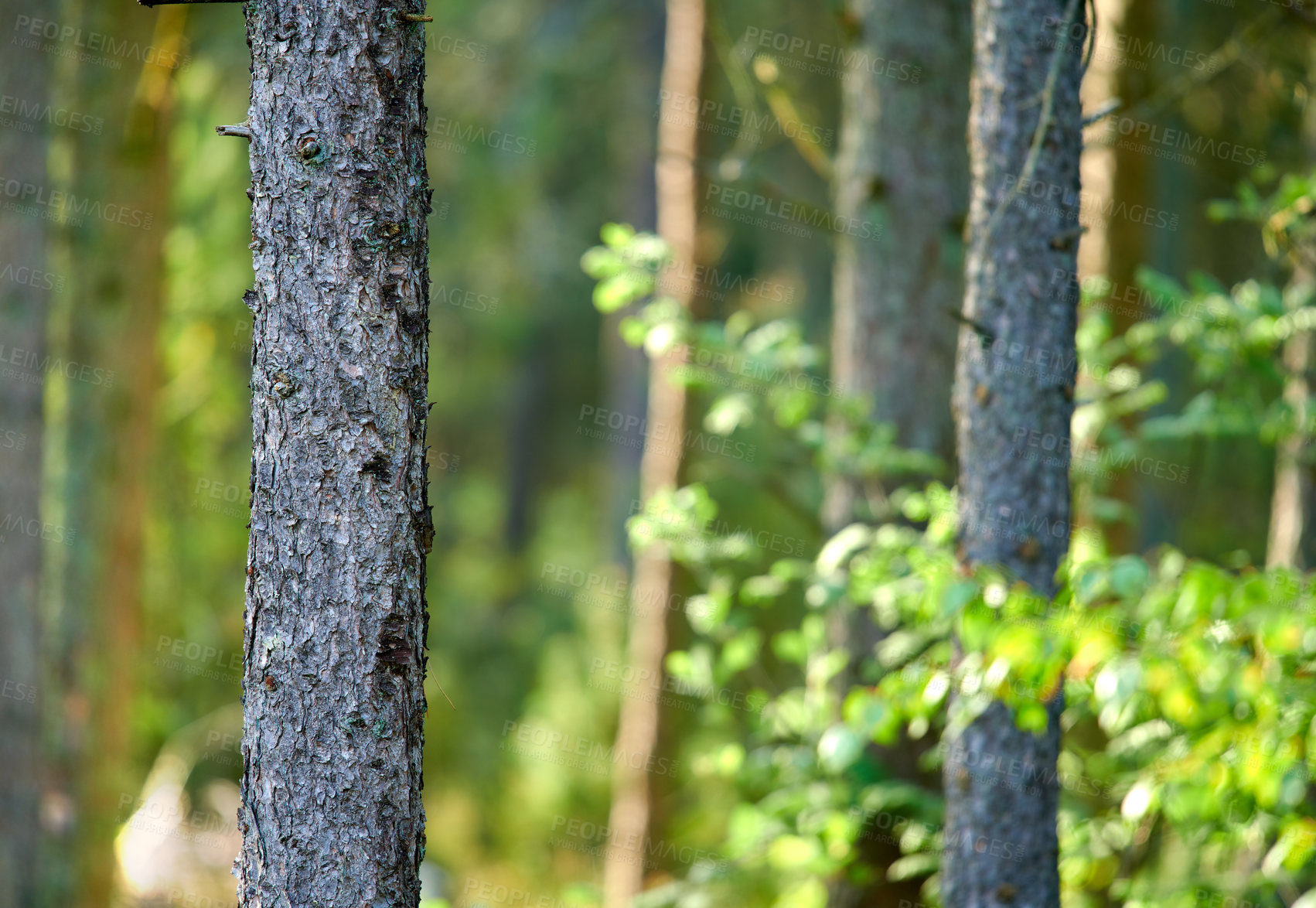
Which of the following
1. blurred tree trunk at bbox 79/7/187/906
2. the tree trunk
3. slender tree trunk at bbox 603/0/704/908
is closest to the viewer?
the tree trunk

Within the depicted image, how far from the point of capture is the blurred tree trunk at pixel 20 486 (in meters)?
5.45

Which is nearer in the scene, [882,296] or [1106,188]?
[882,296]

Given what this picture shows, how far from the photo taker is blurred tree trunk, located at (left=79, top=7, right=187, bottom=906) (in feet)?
18.6

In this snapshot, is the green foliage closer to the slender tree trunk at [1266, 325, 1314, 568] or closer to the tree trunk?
the tree trunk

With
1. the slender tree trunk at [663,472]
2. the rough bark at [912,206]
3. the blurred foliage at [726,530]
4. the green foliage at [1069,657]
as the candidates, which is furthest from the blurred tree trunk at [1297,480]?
the slender tree trunk at [663,472]

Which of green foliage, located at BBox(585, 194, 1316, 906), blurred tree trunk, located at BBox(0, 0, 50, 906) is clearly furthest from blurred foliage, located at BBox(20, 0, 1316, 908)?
blurred tree trunk, located at BBox(0, 0, 50, 906)

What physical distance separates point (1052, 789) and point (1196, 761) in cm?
46

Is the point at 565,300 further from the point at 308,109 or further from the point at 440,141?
the point at 308,109

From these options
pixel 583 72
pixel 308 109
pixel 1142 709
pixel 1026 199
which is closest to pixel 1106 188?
pixel 1026 199

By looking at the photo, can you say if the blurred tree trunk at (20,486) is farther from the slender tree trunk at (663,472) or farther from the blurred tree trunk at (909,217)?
the blurred tree trunk at (909,217)

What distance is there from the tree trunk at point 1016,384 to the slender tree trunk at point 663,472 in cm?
335

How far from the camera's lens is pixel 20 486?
553 centimetres

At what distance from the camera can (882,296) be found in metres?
4.23

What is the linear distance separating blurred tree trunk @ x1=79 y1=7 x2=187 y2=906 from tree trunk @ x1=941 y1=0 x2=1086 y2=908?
5.04 meters
